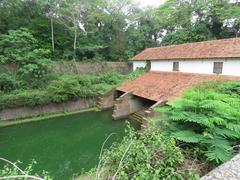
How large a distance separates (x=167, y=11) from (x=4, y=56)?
18.1 metres

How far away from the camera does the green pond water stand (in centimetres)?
652

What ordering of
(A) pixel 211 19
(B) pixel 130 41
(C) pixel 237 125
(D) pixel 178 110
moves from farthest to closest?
(B) pixel 130 41, (A) pixel 211 19, (D) pixel 178 110, (C) pixel 237 125

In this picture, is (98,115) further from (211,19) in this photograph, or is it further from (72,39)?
(211,19)

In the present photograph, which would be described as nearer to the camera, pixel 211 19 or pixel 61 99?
pixel 61 99

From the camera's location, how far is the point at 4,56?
12242mm

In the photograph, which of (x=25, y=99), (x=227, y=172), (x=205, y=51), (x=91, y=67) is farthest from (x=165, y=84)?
(x=91, y=67)

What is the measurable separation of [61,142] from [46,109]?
Result: 4.30 m

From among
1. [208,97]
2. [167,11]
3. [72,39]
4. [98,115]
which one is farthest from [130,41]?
[208,97]

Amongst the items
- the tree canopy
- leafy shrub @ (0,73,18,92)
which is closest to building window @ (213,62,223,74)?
the tree canopy

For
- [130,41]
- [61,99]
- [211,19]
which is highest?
[211,19]

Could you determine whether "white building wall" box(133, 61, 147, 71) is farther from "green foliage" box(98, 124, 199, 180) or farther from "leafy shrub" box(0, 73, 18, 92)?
"green foliage" box(98, 124, 199, 180)

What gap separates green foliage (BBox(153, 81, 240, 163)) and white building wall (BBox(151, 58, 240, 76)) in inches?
244

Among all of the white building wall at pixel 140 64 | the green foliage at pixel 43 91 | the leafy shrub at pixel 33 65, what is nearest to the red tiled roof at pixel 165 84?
the green foliage at pixel 43 91

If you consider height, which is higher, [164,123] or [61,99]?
[164,123]
